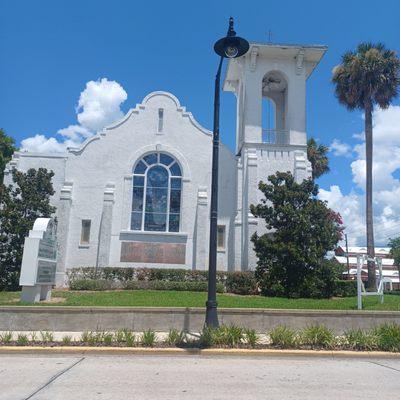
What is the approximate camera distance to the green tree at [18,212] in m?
22.0

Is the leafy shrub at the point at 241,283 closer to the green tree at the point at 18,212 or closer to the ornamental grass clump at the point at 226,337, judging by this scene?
A: the green tree at the point at 18,212

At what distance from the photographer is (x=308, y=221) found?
19.9 metres

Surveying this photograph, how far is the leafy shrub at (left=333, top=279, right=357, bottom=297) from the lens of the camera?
21.6 m

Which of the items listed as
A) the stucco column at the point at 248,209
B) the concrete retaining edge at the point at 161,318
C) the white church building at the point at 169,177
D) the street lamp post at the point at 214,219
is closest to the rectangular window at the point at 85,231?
the white church building at the point at 169,177

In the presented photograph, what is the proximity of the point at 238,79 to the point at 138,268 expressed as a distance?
597 inches

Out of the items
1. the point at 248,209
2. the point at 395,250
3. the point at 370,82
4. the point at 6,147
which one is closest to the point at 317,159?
the point at 370,82

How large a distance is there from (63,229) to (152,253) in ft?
15.8

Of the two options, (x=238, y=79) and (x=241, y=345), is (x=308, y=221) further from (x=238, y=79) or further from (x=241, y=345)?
(x=238, y=79)

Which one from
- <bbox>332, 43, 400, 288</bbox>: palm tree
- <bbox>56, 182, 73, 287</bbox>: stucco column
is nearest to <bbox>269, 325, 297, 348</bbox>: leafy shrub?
<bbox>56, 182, 73, 287</bbox>: stucco column

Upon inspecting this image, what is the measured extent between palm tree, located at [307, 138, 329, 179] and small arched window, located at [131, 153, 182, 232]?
14780 millimetres

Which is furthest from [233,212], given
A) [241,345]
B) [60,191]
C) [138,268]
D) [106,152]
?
[241,345]

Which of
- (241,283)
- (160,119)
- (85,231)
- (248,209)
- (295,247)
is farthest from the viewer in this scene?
(160,119)

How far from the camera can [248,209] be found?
2517 centimetres

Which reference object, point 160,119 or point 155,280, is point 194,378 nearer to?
point 155,280
